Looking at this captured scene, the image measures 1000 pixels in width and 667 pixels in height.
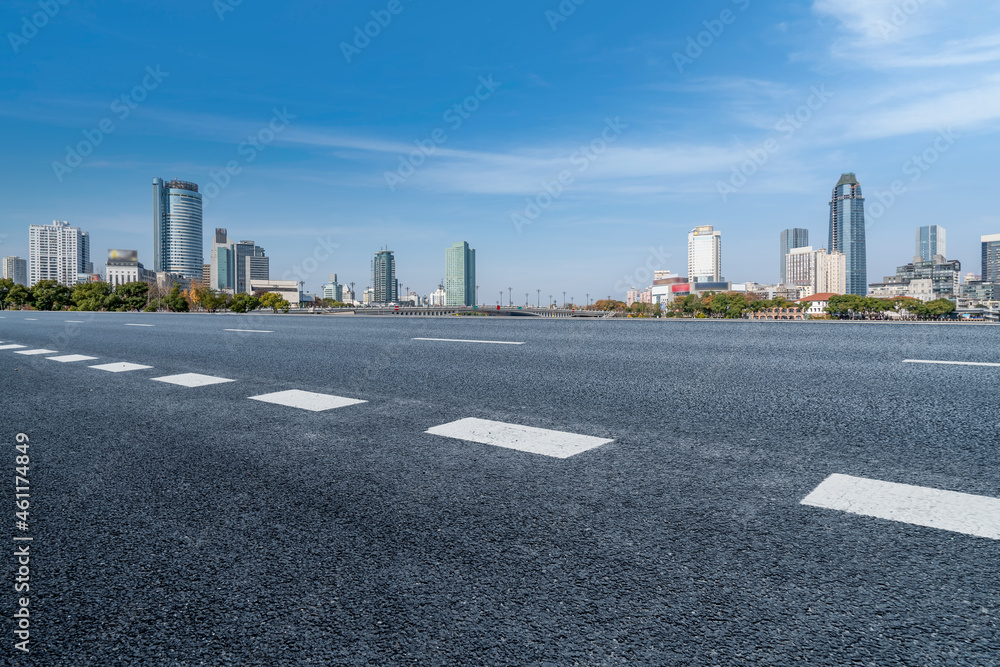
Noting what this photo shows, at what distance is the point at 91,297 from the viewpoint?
56.9 meters

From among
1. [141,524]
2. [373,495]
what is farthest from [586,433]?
[141,524]

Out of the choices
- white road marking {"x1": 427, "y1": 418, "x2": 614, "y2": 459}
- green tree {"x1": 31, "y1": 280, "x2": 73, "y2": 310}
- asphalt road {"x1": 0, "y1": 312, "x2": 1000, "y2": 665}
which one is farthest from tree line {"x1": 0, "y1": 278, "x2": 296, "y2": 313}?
white road marking {"x1": 427, "y1": 418, "x2": 614, "y2": 459}

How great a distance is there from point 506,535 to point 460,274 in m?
178

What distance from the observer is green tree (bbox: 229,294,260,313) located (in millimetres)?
78250

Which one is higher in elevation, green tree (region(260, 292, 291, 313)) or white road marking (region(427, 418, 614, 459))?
green tree (region(260, 292, 291, 313))

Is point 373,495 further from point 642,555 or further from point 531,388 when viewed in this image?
point 531,388

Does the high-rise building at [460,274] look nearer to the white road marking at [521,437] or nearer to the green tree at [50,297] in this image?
the green tree at [50,297]

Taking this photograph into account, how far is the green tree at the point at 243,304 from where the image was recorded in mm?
78250

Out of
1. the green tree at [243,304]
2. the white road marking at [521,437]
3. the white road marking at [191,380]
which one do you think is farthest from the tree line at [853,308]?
the white road marking at [521,437]

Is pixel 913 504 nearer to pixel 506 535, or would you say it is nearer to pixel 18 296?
pixel 506 535

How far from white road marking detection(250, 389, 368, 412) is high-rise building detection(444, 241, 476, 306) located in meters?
172

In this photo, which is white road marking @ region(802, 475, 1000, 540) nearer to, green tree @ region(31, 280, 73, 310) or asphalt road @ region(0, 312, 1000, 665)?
asphalt road @ region(0, 312, 1000, 665)

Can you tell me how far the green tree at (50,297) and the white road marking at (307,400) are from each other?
70458mm

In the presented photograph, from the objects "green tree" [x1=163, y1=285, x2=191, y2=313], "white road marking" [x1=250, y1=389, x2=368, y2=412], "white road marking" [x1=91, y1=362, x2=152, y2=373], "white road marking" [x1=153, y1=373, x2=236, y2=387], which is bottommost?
"white road marking" [x1=250, y1=389, x2=368, y2=412]
